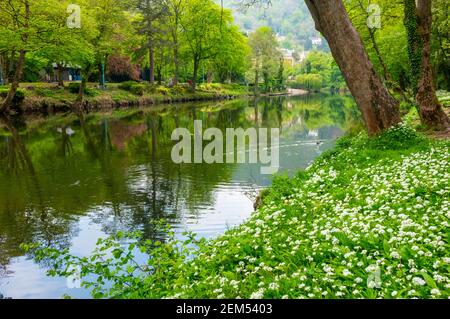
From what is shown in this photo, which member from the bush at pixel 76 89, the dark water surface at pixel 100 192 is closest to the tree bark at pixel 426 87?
the dark water surface at pixel 100 192

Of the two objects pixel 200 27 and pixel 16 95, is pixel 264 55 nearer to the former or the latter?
pixel 200 27

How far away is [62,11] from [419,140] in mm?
34148

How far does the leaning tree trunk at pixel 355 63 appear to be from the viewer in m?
12.5

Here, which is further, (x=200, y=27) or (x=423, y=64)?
(x=200, y=27)

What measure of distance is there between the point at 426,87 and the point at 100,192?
420 inches

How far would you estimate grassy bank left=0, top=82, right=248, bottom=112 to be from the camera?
43031mm

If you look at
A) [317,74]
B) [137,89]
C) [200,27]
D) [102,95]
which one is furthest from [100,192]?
[317,74]

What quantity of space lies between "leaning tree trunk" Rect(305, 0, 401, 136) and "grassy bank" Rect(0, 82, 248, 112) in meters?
35.3

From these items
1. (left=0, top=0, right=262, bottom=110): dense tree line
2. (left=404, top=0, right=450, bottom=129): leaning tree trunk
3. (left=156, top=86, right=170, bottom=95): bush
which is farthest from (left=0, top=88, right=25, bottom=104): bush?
(left=404, top=0, right=450, bottom=129): leaning tree trunk

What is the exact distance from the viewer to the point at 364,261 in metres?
5.32

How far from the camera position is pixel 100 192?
13812 mm

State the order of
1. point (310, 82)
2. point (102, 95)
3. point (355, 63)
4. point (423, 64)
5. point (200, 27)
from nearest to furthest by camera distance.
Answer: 1. point (355, 63)
2. point (423, 64)
3. point (102, 95)
4. point (200, 27)
5. point (310, 82)

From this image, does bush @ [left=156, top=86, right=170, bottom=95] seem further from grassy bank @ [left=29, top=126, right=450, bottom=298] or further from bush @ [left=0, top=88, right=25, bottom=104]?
grassy bank @ [left=29, top=126, right=450, bottom=298]
